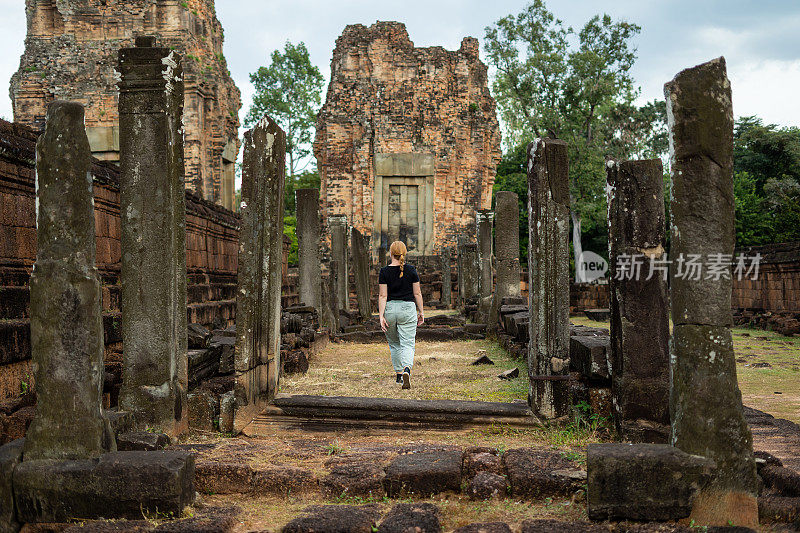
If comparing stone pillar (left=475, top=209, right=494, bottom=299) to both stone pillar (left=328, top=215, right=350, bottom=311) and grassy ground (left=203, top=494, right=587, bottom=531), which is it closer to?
stone pillar (left=328, top=215, right=350, bottom=311)

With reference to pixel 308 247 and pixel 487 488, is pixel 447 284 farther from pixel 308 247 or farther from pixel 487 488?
pixel 487 488

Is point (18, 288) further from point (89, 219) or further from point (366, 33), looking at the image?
point (366, 33)

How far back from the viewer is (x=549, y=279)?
5543 mm

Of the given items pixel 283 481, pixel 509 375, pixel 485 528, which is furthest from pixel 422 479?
pixel 509 375

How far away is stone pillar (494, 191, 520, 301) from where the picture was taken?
497 inches

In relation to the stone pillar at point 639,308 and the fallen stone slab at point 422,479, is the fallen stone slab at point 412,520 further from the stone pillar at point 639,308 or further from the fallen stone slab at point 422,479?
the stone pillar at point 639,308

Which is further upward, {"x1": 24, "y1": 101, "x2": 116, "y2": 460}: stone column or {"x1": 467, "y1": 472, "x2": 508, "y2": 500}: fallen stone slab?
{"x1": 24, "y1": 101, "x2": 116, "y2": 460}: stone column

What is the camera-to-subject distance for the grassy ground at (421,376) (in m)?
6.94

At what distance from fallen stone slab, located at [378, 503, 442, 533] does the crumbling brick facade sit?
2246 centimetres

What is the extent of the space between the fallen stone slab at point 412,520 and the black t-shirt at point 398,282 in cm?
423

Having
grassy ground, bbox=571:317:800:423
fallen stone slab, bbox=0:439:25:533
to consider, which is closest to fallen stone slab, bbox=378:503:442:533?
fallen stone slab, bbox=0:439:25:533

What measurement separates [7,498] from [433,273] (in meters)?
21.6

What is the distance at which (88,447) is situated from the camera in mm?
3543

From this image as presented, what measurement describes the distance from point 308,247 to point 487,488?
9.07 m
